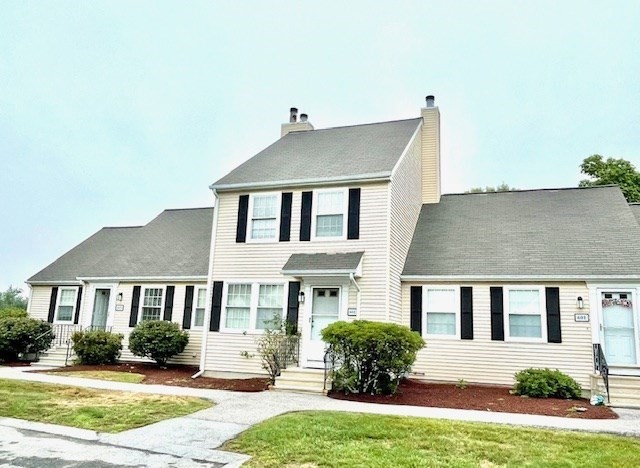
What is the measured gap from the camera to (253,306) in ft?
42.3

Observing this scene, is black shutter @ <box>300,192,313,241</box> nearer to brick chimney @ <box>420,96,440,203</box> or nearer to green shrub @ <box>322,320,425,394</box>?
green shrub @ <box>322,320,425,394</box>

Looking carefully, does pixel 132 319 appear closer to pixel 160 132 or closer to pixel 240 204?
pixel 240 204

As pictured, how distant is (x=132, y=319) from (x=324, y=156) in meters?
8.65

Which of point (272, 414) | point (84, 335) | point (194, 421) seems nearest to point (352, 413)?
point (272, 414)

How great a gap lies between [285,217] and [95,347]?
24.4 ft

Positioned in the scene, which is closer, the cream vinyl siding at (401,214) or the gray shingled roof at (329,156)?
the cream vinyl siding at (401,214)

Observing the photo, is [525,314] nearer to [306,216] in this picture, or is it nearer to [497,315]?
[497,315]

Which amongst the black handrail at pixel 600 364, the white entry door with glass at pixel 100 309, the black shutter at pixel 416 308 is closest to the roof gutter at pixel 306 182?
the black shutter at pixel 416 308

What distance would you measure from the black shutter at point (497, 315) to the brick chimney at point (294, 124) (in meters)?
9.70

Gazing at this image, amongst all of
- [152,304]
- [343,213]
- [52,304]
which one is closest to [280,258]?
[343,213]

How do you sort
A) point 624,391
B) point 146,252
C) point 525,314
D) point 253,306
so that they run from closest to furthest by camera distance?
point 624,391
point 525,314
point 253,306
point 146,252

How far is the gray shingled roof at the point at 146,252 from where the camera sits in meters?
16.4

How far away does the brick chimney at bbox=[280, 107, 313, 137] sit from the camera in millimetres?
18189

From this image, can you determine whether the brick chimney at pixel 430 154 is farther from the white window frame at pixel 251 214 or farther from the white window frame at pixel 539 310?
the white window frame at pixel 251 214
